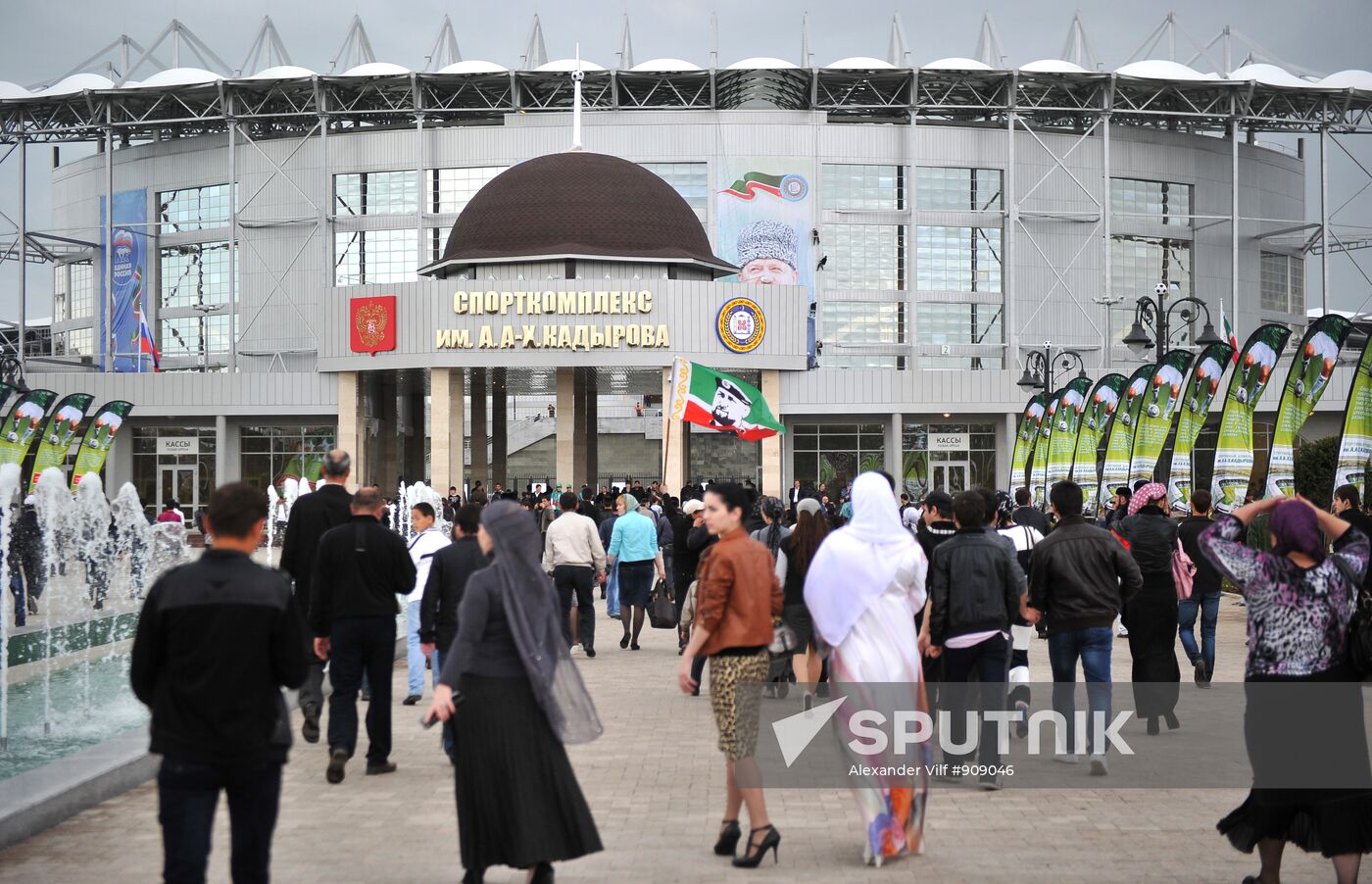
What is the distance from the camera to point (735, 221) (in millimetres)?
60875

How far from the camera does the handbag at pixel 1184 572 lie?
1466 cm

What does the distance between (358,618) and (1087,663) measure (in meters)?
4.81

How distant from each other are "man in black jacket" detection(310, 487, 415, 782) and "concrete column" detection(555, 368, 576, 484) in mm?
35771

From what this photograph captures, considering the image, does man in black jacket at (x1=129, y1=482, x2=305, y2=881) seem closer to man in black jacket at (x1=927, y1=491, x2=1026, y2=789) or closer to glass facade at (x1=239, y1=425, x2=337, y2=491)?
man in black jacket at (x1=927, y1=491, x2=1026, y2=789)

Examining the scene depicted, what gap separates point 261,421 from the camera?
57312 mm

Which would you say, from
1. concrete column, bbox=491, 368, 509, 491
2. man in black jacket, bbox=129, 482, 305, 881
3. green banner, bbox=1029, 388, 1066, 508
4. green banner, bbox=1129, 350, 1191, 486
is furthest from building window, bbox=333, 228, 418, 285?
man in black jacket, bbox=129, 482, 305, 881

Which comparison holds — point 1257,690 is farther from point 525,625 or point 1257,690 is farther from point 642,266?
point 642,266

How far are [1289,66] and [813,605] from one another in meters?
67.0

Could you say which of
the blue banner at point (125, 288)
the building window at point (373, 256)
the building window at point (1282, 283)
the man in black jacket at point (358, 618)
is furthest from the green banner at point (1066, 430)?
the blue banner at point (125, 288)

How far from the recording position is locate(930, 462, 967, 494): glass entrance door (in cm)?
5719

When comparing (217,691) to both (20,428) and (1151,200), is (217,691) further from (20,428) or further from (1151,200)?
(1151,200)

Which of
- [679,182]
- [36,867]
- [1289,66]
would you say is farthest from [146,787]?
[1289,66]

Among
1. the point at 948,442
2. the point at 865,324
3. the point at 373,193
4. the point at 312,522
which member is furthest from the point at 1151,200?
the point at 312,522

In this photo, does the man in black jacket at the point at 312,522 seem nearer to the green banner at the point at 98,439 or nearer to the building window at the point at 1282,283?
the green banner at the point at 98,439
